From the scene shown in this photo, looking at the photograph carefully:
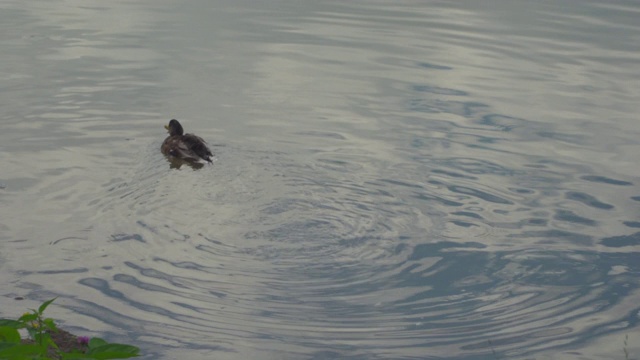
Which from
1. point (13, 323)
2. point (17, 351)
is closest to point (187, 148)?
point (13, 323)

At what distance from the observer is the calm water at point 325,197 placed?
7047mm

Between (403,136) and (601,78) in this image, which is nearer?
(403,136)

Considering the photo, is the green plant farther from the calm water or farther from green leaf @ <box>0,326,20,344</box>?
the calm water

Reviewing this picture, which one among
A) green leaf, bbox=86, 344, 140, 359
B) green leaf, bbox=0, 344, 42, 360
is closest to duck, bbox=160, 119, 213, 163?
green leaf, bbox=86, 344, 140, 359

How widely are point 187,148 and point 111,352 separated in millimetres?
6444

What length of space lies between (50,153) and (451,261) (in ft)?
14.5

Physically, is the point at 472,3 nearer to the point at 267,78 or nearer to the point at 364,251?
the point at 267,78

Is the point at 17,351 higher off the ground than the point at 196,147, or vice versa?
the point at 17,351

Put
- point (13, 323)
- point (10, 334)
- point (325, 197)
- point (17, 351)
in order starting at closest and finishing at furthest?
point (17, 351), point (10, 334), point (13, 323), point (325, 197)

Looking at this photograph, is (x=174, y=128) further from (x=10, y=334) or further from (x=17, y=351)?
(x=17, y=351)

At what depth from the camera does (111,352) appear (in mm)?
4195

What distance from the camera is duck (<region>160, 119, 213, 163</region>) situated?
1053 cm

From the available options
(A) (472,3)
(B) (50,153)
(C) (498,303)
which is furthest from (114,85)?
(A) (472,3)

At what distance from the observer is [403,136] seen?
38.0ft
